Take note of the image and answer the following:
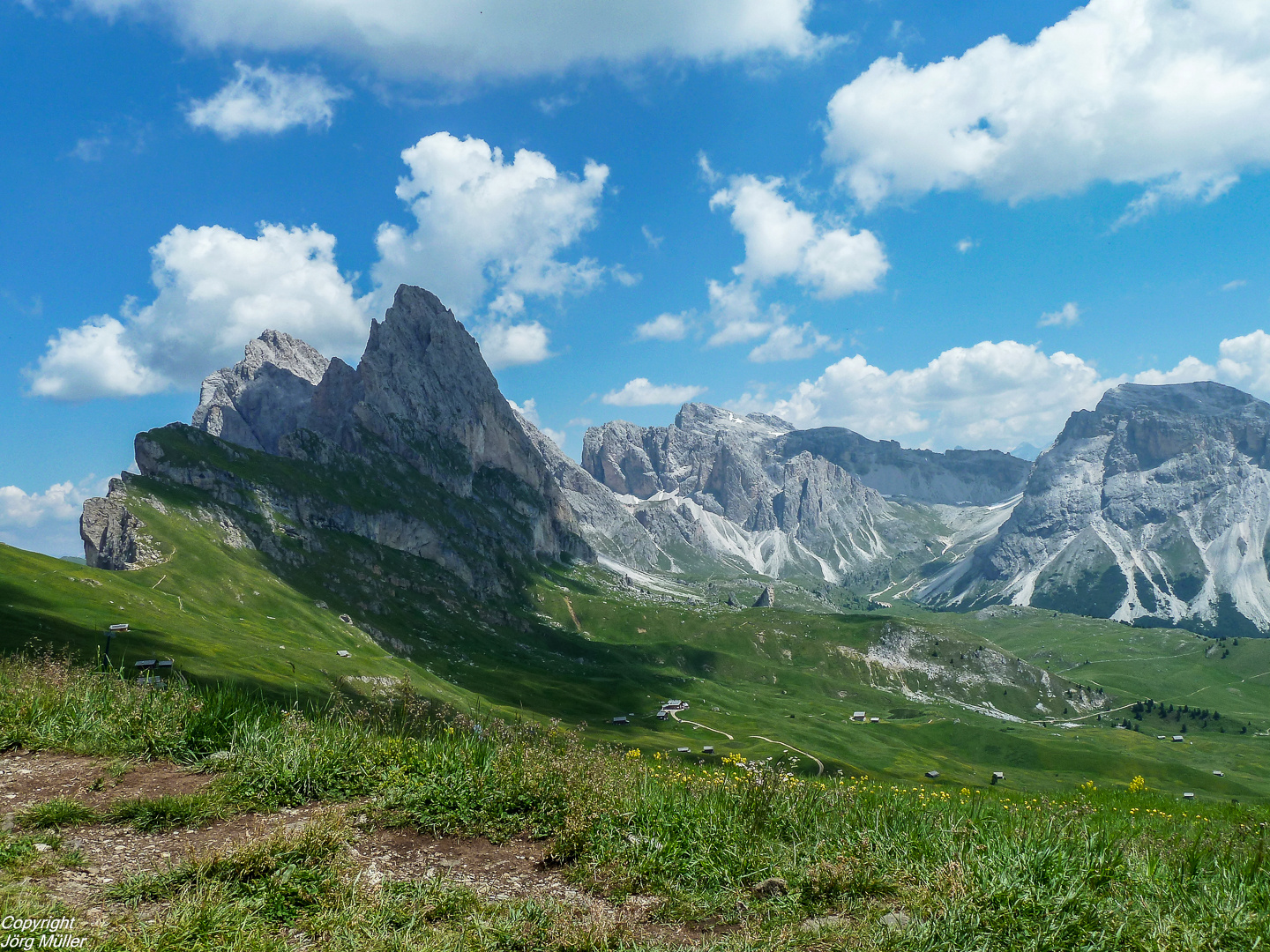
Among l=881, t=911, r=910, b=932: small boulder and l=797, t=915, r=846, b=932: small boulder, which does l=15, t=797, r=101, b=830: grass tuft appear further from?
l=881, t=911, r=910, b=932: small boulder

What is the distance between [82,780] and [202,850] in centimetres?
321

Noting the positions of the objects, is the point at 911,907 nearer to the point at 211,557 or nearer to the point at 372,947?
the point at 372,947

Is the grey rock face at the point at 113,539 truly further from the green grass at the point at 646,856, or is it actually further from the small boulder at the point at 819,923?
the small boulder at the point at 819,923

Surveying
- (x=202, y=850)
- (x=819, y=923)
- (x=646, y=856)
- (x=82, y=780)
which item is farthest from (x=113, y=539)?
(x=819, y=923)

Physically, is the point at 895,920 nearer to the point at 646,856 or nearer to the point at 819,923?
the point at 819,923

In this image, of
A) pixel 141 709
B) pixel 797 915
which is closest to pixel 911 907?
pixel 797 915

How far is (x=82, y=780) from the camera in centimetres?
1034

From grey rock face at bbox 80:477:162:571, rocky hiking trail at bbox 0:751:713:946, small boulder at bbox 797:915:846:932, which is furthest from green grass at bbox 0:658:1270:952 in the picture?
grey rock face at bbox 80:477:162:571

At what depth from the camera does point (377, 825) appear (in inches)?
388

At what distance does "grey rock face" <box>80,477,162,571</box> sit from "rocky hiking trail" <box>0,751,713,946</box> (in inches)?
8016

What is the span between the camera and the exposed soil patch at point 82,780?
32.1 feet

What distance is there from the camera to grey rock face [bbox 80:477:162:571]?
18200 cm

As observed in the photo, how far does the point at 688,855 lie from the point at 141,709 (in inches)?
382

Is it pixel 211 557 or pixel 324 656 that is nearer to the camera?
pixel 324 656
